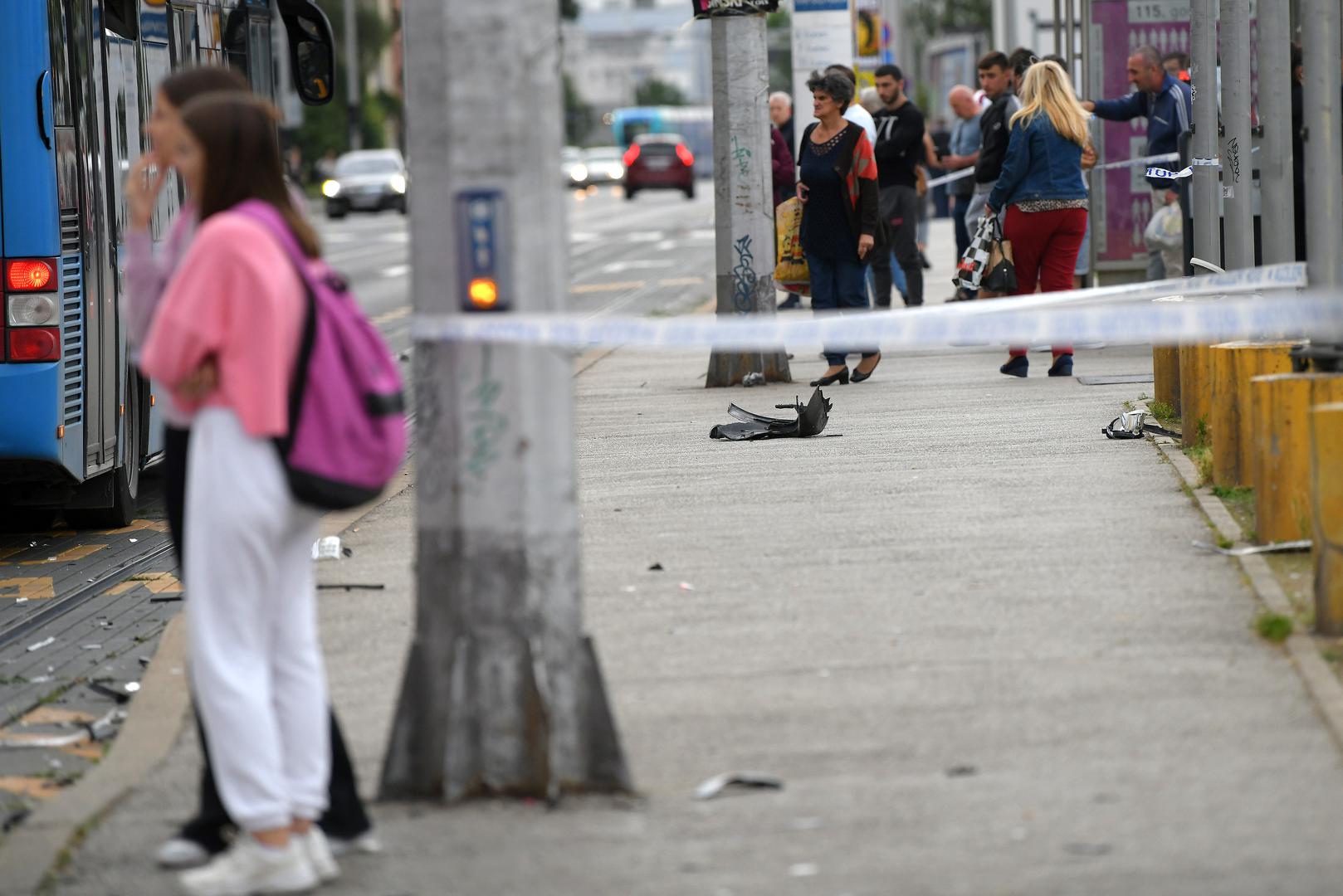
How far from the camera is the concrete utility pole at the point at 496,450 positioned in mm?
4871

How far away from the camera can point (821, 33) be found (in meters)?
18.9

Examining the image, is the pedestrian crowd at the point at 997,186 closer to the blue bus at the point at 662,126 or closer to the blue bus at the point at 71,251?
the blue bus at the point at 71,251

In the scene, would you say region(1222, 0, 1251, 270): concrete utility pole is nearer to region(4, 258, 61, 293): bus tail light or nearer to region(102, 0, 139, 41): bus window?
region(102, 0, 139, 41): bus window

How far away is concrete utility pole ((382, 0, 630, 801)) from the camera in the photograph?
487 centimetres

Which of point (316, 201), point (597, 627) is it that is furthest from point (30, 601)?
point (316, 201)

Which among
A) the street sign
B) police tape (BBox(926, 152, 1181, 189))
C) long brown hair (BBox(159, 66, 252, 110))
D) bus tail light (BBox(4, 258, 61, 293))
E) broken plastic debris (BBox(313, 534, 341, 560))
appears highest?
the street sign

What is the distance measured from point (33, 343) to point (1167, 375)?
5456 mm

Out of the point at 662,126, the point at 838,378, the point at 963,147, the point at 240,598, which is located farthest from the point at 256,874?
the point at 662,126

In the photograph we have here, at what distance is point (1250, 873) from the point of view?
4.33 metres

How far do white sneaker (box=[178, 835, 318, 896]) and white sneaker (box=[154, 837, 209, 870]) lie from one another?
7.4 inches

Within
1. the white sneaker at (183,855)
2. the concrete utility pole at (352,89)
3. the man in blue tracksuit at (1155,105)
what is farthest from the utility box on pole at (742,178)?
the concrete utility pole at (352,89)

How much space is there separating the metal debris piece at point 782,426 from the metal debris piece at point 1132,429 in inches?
56.7

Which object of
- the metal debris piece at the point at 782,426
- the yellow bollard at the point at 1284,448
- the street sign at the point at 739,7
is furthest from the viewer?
the street sign at the point at 739,7

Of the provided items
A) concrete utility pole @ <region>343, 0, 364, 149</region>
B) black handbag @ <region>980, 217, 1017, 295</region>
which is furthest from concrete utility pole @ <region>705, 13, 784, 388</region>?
concrete utility pole @ <region>343, 0, 364, 149</region>
